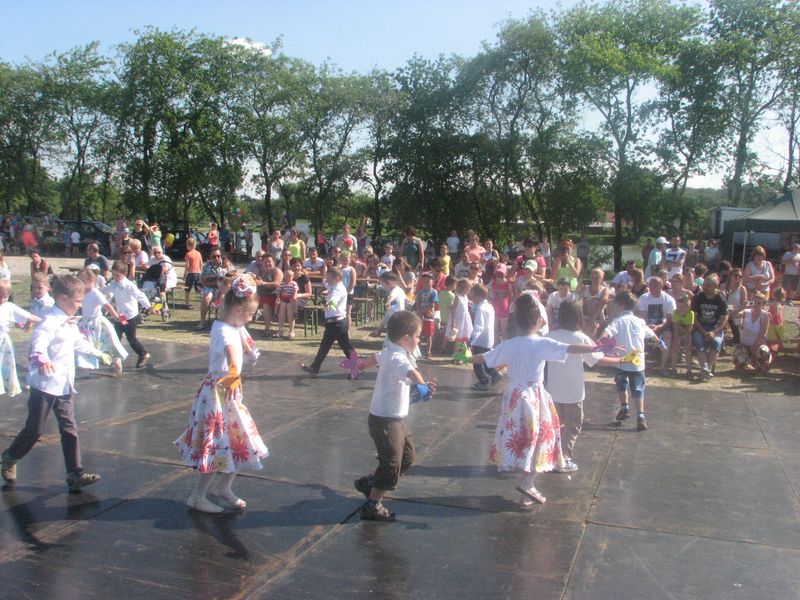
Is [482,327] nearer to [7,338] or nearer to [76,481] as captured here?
[7,338]

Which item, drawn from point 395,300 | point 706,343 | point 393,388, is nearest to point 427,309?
point 395,300

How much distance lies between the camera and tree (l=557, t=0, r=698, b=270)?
2520 centimetres

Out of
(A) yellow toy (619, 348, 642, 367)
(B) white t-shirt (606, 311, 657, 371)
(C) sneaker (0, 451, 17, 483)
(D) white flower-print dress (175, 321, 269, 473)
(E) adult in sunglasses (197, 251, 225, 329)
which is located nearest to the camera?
(D) white flower-print dress (175, 321, 269, 473)

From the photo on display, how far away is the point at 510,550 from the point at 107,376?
6.57 m

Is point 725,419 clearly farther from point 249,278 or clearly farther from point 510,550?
point 249,278

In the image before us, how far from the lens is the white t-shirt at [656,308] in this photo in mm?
10445

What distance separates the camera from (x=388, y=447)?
16.3 feet

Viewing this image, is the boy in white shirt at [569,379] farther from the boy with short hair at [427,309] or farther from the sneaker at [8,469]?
the boy with short hair at [427,309]

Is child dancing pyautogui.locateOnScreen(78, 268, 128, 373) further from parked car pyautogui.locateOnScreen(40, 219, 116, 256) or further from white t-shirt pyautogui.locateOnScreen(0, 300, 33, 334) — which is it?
parked car pyautogui.locateOnScreen(40, 219, 116, 256)

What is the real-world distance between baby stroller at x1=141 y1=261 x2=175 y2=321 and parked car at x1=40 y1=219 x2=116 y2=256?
19.9 m

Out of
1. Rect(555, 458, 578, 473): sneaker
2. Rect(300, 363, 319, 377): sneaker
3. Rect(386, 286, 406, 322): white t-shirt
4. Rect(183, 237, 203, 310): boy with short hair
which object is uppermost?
Rect(183, 237, 203, 310): boy with short hair

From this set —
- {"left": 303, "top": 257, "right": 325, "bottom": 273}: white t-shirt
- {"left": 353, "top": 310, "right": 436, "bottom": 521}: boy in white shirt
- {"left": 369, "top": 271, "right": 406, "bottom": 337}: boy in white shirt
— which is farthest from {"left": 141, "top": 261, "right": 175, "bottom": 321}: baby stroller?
{"left": 353, "top": 310, "right": 436, "bottom": 521}: boy in white shirt

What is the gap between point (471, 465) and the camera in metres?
6.32

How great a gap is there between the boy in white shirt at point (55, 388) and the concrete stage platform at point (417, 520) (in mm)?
202
